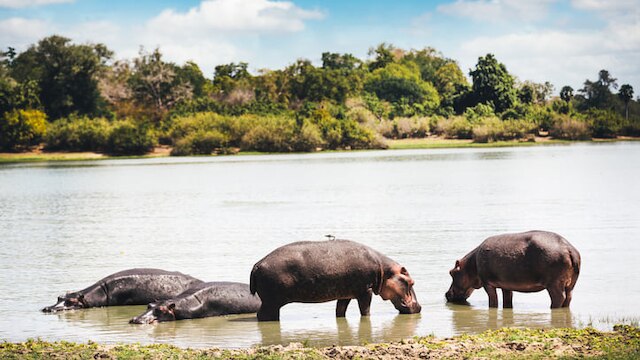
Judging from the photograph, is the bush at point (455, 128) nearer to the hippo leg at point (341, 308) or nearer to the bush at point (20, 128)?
Result: the bush at point (20, 128)

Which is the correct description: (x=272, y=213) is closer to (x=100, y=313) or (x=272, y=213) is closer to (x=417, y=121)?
(x=100, y=313)

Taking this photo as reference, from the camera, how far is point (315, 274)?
37.5ft

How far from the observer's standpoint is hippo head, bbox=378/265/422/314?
12133mm

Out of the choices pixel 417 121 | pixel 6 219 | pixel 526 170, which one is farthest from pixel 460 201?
pixel 417 121

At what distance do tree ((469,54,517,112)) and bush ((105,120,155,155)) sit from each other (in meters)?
31.1

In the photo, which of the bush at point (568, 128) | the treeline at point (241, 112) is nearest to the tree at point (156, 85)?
the treeline at point (241, 112)

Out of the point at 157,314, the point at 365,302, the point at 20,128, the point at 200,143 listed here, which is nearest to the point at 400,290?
the point at 365,302

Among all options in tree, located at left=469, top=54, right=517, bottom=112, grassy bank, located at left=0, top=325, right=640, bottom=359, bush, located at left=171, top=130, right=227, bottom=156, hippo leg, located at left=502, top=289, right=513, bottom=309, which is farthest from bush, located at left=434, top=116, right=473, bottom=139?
grassy bank, located at left=0, top=325, right=640, bottom=359

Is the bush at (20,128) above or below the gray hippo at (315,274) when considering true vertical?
Answer: above

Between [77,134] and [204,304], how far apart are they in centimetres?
6709

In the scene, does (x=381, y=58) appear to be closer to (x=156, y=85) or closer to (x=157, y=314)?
(x=156, y=85)

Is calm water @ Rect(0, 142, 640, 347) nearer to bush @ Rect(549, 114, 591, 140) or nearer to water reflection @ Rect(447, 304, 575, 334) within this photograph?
water reflection @ Rect(447, 304, 575, 334)

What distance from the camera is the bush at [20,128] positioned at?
7562cm

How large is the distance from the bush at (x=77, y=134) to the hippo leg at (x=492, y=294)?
67917mm
